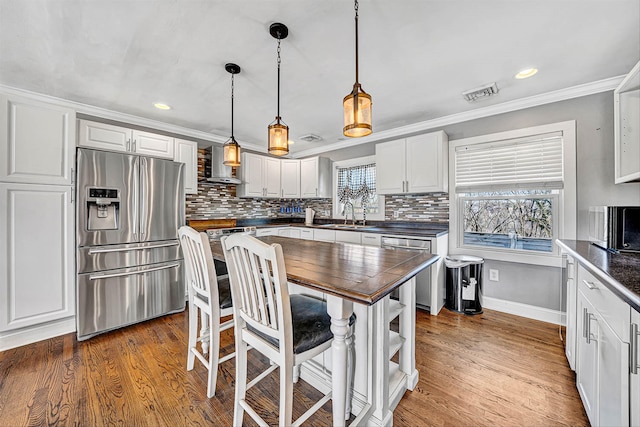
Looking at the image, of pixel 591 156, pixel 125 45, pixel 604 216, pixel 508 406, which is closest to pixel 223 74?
pixel 125 45

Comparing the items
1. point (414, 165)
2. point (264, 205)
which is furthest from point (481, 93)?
point (264, 205)

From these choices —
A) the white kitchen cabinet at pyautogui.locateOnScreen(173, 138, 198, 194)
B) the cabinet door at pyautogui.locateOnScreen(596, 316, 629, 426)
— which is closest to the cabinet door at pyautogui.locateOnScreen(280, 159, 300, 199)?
the white kitchen cabinet at pyautogui.locateOnScreen(173, 138, 198, 194)

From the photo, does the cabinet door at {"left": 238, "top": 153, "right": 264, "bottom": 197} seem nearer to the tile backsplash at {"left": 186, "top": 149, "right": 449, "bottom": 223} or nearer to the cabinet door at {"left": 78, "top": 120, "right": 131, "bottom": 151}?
the tile backsplash at {"left": 186, "top": 149, "right": 449, "bottom": 223}

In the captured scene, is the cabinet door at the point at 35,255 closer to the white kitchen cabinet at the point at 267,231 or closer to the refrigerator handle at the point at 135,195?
the refrigerator handle at the point at 135,195

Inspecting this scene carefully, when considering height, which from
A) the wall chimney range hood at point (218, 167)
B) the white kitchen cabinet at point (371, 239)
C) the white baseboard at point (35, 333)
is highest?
the wall chimney range hood at point (218, 167)

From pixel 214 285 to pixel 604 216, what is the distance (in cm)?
256

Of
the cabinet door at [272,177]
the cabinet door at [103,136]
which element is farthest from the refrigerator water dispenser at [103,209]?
the cabinet door at [272,177]

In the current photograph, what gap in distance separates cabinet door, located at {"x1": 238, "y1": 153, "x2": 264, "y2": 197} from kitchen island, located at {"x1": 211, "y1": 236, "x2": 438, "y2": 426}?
99.9 inches

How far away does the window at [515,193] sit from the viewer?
262cm

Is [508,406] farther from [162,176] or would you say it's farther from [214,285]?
[162,176]

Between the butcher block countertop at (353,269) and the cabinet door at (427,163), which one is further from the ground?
the cabinet door at (427,163)

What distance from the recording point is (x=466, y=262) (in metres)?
2.89

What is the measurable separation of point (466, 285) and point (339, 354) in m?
2.37

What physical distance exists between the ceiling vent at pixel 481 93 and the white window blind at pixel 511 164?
2.00 feet
